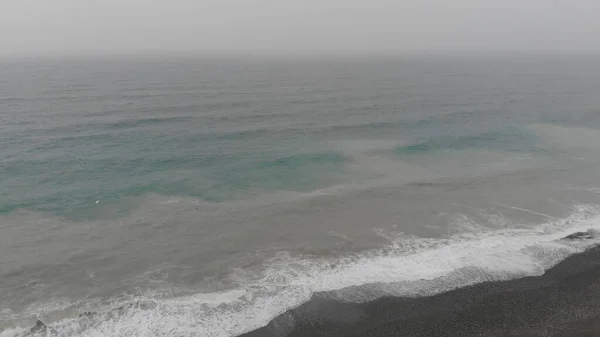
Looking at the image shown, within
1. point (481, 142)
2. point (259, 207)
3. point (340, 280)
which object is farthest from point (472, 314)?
point (481, 142)

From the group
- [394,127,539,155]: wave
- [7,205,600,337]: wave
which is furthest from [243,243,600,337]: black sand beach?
[394,127,539,155]: wave

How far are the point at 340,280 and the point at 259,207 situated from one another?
13878 mm

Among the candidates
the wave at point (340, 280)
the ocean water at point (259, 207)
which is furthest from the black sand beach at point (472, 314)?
the ocean water at point (259, 207)

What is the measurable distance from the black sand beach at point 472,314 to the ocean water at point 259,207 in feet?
3.69

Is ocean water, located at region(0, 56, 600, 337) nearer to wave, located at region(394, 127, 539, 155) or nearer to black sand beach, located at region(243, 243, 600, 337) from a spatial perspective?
wave, located at region(394, 127, 539, 155)

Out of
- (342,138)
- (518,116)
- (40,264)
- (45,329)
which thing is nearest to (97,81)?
(342,138)

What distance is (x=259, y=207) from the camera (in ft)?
119

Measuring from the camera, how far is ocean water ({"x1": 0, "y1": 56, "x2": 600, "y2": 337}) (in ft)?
78.2

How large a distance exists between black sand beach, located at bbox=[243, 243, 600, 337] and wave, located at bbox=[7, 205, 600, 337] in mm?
855

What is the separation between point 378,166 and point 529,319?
93.0 feet

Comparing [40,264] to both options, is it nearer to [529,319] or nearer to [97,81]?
[529,319]

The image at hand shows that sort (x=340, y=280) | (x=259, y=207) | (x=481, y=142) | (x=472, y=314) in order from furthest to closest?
(x=481, y=142) → (x=259, y=207) → (x=340, y=280) → (x=472, y=314)

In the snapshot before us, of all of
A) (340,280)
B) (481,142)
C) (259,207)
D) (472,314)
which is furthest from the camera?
(481,142)

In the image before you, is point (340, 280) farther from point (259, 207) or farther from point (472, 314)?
point (259, 207)
